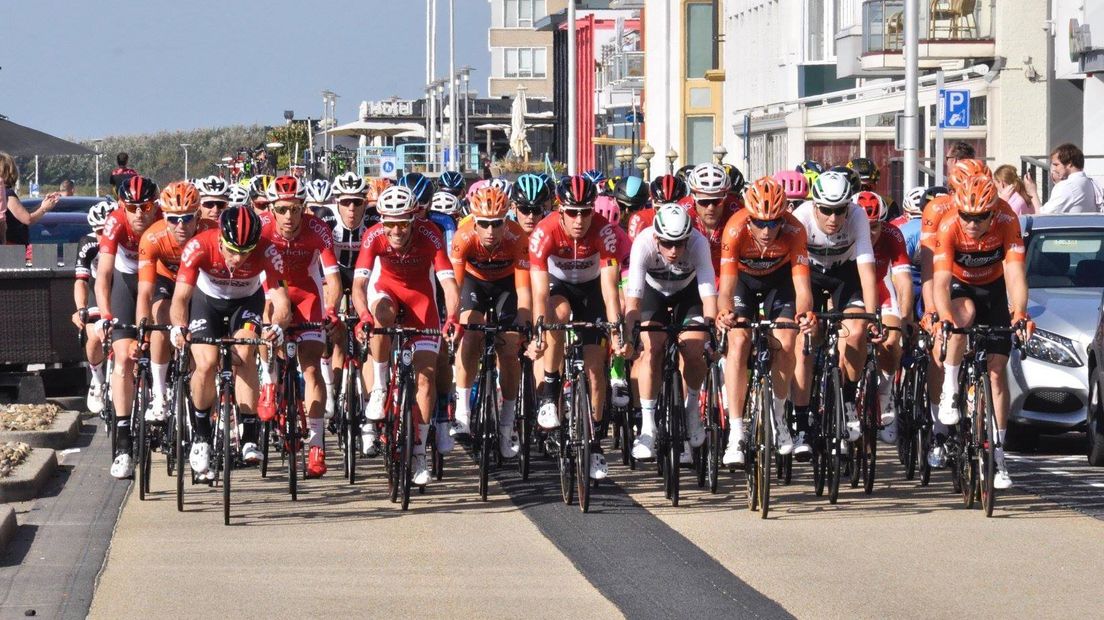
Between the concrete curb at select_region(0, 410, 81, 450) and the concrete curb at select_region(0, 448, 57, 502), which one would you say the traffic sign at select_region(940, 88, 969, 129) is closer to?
the concrete curb at select_region(0, 410, 81, 450)

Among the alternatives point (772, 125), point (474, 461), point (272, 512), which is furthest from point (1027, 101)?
point (272, 512)

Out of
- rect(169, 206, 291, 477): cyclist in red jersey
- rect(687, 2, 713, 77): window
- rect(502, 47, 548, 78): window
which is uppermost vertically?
rect(502, 47, 548, 78): window

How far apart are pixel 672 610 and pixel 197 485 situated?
5179 mm

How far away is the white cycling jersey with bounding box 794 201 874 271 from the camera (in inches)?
482

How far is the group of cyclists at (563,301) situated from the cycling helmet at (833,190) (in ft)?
0.04

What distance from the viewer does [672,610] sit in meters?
8.70

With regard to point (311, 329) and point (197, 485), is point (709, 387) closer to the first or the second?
point (311, 329)

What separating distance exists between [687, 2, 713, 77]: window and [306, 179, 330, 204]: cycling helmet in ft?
182

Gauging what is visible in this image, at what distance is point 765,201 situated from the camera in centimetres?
1194

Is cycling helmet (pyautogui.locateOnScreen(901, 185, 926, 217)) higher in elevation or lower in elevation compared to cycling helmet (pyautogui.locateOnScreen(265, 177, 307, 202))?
lower

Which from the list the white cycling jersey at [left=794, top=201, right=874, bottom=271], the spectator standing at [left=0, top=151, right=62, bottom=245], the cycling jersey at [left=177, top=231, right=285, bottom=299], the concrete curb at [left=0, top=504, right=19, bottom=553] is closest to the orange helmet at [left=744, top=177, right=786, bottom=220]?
the white cycling jersey at [left=794, top=201, right=874, bottom=271]

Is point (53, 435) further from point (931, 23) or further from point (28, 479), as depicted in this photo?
point (931, 23)

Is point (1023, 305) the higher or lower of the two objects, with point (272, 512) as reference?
higher

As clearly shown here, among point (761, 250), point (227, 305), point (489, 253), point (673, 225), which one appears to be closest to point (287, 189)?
point (227, 305)
